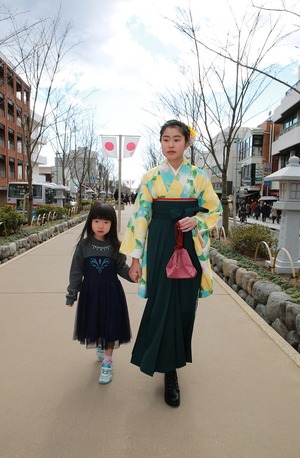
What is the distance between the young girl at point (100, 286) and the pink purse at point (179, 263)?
38cm

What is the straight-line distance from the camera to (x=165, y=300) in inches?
89.4

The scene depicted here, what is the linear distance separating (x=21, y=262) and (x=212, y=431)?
569 cm

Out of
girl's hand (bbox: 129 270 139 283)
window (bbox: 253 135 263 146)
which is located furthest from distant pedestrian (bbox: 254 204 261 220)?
girl's hand (bbox: 129 270 139 283)

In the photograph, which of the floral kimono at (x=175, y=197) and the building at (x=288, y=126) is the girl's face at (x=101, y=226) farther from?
the building at (x=288, y=126)

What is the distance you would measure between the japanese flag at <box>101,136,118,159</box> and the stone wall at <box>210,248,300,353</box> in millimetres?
6515

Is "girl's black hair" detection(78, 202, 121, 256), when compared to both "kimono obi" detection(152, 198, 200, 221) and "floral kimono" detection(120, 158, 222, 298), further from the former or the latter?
"kimono obi" detection(152, 198, 200, 221)

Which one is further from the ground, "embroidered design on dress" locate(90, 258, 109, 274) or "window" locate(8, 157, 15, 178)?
"window" locate(8, 157, 15, 178)

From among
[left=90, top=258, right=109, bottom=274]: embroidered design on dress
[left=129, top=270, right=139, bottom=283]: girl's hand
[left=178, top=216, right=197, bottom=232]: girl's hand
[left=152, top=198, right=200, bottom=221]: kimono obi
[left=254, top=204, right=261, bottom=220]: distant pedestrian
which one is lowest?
[left=254, top=204, right=261, bottom=220]: distant pedestrian

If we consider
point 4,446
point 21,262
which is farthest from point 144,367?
point 21,262

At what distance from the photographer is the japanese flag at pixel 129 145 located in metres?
11.0

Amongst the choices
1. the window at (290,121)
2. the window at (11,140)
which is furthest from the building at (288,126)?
the window at (11,140)

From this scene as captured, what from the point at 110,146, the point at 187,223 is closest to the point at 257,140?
the point at 110,146

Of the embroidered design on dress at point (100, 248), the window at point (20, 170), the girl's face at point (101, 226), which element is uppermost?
the window at point (20, 170)

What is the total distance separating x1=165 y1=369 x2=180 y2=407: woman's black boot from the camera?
2.20 meters
